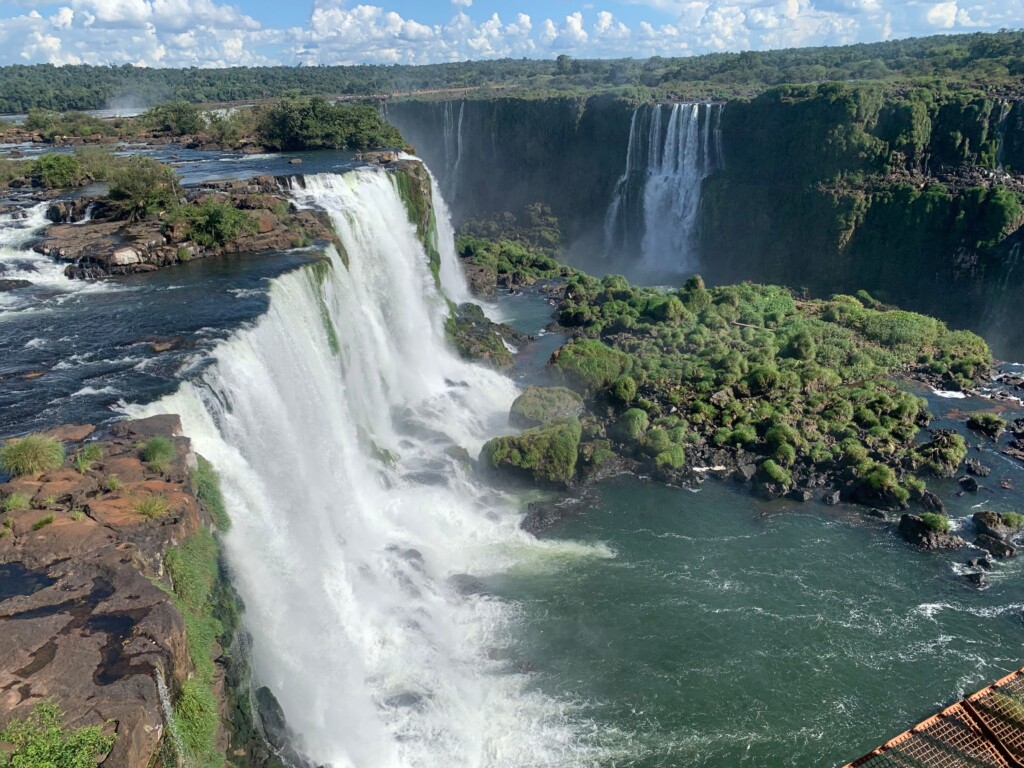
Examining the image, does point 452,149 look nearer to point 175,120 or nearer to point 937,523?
point 175,120

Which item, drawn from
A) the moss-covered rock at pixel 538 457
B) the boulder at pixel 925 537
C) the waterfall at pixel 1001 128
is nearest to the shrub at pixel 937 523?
the boulder at pixel 925 537

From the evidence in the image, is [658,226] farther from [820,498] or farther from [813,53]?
[813,53]

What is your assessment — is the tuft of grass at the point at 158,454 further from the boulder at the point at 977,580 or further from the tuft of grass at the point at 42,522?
the boulder at the point at 977,580

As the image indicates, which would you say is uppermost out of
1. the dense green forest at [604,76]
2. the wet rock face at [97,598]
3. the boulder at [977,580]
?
the dense green forest at [604,76]

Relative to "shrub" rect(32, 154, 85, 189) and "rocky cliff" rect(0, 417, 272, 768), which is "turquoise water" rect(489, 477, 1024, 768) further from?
"shrub" rect(32, 154, 85, 189)

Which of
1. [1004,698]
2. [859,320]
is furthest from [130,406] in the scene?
[859,320]

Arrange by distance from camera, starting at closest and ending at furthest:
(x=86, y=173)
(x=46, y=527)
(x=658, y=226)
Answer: (x=46, y=527), (x=86, y=173), (x=658, y=226)
